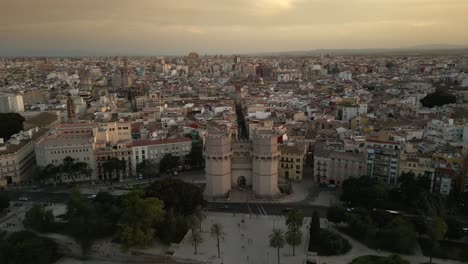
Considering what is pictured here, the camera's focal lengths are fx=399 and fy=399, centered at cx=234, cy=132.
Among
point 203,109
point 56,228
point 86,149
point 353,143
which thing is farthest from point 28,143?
point 353,143

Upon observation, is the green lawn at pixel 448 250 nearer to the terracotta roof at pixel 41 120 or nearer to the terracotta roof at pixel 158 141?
the terracotta roof at pixel 158 141

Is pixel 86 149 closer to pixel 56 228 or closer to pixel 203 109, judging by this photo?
pixel 56 228

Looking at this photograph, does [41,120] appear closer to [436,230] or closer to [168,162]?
[168,162]

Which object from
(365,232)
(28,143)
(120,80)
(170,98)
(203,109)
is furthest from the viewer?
(120,80)

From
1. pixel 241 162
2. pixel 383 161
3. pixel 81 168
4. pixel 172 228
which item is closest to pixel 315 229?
pixel 172 228

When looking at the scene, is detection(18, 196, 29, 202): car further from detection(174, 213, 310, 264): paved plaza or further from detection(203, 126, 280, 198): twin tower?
detection(174, 213, 310, 264): paved plaza

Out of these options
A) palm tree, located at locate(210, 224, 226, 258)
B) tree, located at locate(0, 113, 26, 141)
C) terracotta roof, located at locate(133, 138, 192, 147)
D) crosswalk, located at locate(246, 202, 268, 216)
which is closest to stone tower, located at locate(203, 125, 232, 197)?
crosswalk, located at locate(246, 202, 268, 216)
